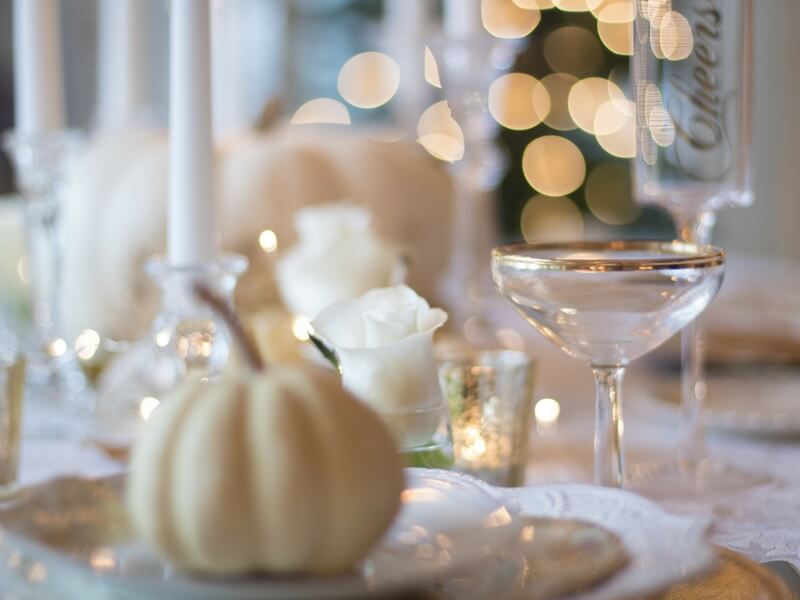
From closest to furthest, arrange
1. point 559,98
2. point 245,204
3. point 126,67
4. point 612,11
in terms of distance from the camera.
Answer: point 245,204, point 126,67, point 612,11, point 559,98

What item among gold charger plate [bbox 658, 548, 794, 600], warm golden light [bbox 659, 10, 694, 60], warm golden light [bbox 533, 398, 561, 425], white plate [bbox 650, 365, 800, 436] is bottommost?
warm golden light [bbox 533, 398, 561, 425]

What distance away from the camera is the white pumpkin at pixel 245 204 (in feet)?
3.85

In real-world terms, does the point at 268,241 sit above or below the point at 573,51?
below

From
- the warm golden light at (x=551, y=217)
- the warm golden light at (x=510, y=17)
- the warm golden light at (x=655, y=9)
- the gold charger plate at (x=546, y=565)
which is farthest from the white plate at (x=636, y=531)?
the warm golden light at (x=551, y=217)

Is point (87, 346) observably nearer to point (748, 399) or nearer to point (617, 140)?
point (748, 399)

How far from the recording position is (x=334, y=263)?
792 mm

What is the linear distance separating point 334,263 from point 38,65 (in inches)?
13.0

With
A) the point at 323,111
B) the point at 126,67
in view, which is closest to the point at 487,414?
the point at 126,67

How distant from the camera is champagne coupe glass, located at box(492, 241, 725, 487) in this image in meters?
0.46

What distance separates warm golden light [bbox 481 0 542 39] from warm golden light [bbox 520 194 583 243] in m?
0.58

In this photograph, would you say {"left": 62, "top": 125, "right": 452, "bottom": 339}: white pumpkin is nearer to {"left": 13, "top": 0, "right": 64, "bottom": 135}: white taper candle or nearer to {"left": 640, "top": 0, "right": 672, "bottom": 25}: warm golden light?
{"left": 13, "top": 0, "right": 64, "bottom": 135}: white taper candle

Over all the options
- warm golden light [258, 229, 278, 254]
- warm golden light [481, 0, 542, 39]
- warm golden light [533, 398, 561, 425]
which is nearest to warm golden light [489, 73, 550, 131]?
warm golden light [481, 0, 542, 39]

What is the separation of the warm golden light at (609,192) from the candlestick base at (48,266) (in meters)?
2.67

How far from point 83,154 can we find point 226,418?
1.16 meters
